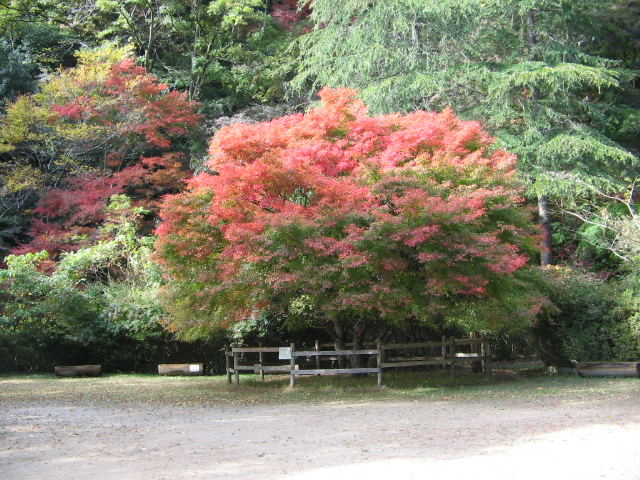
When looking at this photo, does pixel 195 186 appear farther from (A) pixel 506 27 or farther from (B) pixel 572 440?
(A) pixel 506 27

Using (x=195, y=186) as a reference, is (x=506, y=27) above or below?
above

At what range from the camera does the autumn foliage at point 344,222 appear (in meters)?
10.9

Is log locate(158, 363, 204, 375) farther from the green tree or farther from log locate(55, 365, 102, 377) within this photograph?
the green tree

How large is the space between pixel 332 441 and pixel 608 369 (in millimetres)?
8919

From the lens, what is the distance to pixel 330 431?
805cm

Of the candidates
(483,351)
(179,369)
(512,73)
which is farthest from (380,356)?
(512,73)

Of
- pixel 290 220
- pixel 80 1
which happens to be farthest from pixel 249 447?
pixel 80 1

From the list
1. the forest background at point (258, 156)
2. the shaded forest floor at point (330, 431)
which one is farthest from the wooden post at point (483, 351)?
the forest background at point (258, 156)

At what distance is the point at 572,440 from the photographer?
23.2 feet

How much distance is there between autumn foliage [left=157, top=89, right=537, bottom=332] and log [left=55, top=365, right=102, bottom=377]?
20.1ft

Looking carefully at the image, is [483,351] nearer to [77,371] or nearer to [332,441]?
[332,441]

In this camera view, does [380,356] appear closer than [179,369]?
Yes

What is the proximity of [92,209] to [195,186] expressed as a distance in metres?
9.54

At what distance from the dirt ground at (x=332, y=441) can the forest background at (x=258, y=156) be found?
8.36 feet
